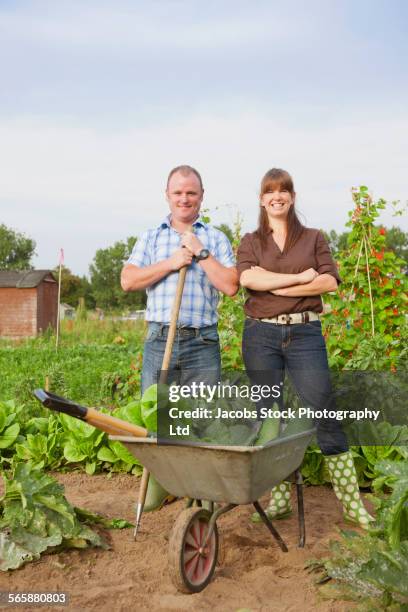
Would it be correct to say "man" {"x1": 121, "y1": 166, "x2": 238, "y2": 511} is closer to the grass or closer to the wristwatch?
the wristwatch

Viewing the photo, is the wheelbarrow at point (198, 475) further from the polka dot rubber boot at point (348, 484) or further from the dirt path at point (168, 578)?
the polka dot rubber boot at point (348, 484)

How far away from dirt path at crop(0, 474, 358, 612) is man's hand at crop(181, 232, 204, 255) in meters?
1.37

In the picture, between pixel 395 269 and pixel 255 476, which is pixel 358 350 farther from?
pixel 255 476

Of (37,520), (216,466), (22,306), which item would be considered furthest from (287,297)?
(22,306)

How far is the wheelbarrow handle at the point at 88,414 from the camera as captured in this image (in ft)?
7.76

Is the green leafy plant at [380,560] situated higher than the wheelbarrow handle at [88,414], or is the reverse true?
the wheelbarrow handle at [88,414]

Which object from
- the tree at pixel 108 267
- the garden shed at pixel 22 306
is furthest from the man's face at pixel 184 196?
the tree at pixel 108 267

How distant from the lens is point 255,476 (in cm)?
→ 265

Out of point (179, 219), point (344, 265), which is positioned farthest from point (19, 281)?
point (179, 219)

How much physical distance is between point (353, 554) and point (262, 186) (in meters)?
1.63

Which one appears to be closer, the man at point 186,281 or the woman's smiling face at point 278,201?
the woman's smiling face at point 278,201

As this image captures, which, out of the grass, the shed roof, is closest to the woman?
the grass

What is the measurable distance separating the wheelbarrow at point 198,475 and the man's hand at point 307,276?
66 centimetres

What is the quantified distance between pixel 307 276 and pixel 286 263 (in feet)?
0.49
